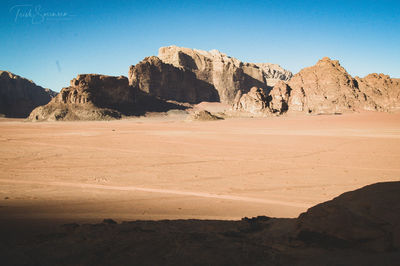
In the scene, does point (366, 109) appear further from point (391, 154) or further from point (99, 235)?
point (99, 235)

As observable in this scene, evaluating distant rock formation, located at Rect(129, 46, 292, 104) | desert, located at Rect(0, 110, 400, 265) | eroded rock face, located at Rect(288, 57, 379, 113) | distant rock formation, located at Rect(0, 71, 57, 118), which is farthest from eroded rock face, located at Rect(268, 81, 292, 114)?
distant rock formation, located at Rect(0, 71, 57, 118)

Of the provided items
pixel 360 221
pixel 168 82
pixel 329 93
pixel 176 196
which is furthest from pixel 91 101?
pixel 360 221

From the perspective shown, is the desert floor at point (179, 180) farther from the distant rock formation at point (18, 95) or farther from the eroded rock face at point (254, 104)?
the distant rock formation at point (18, 95)

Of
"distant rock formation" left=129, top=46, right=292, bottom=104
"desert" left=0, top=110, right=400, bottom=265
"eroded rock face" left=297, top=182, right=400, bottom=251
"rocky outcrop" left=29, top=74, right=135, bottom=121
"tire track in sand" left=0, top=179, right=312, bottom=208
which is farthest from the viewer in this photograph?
"distant rock formation" left=129, top=46, right=292, bottom=104

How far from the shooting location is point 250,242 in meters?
3.27

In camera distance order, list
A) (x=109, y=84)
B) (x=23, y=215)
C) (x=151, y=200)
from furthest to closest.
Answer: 1. (x=109, y=84)
2. (x=151, y=200)
3. (x=23, y=215)

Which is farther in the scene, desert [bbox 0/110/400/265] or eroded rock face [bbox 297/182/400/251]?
desert [bbox 0/110/400/265]

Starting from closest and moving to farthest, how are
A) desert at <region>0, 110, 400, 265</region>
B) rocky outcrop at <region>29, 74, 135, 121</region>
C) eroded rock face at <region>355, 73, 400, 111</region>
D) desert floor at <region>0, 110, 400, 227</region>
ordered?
desert at <region>0, 110, 400, 265</region> → desert floor at <region>0, 110, 400, 227</region> → eroded rock face at <region>355, 73, 400, 111</region> → rocky outcrop at <region>29, 74, 135, 121</region>

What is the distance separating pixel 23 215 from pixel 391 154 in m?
14.8

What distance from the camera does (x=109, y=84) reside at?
70.2 metres

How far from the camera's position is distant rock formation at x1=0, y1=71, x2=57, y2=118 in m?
83.2

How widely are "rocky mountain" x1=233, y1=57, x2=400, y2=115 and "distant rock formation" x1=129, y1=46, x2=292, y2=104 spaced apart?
39.8 m

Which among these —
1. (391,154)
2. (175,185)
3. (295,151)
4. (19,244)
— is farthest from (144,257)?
(391,154)

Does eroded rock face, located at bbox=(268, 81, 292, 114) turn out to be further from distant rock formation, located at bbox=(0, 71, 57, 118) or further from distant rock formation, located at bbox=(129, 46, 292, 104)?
distant rock formation, located at bbox=(0, 71, 57, 118)
